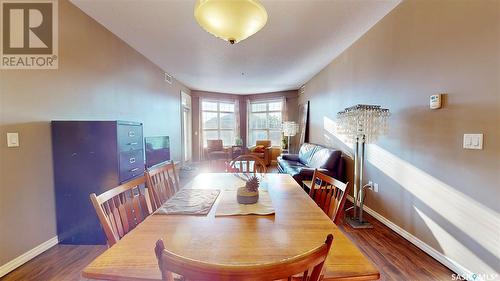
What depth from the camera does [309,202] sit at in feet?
4.40

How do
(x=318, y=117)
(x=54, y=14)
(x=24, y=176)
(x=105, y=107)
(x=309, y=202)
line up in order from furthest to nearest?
(x=318, y=117) → (x=105, y=107) → (x=54, y=14) → (x=24, y=176) → (x=309, y=202)

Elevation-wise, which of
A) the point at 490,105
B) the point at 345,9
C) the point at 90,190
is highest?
the point at 345,9

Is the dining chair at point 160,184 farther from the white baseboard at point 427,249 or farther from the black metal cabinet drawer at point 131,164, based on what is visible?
the white baseboard at point 427,249

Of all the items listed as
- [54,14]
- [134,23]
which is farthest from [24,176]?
[134,23]

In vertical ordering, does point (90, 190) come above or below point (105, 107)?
below

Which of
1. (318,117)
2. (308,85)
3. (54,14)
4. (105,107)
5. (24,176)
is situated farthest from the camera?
(308,85)

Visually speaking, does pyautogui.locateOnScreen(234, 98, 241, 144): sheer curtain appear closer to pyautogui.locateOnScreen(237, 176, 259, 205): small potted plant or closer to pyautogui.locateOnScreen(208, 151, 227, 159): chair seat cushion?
pyautogui.locateOnScreen(208, 151, 227, 159): chair seat cushion

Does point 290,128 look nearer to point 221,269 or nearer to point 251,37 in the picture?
point 251,37

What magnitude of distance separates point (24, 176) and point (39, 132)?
42 cm

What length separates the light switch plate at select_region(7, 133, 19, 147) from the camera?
1771 mm

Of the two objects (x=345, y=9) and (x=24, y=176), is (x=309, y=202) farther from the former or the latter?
(x=24, y=176)

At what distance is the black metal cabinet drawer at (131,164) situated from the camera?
2.26 metres

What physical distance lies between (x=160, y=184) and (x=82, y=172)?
113cm

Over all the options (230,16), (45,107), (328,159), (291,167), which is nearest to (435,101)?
A: (328,159)
